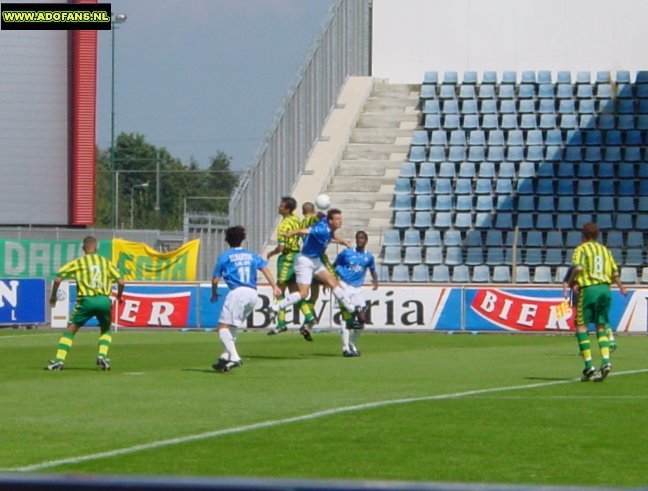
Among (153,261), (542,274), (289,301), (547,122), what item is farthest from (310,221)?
(547,122)

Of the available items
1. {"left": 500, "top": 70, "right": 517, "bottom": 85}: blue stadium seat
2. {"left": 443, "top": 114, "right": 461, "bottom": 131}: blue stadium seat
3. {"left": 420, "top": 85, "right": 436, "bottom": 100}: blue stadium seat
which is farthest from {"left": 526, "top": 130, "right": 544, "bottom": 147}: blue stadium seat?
{"left": 420, "top": 85, "right": 436, "bottom": 100}: blue stadium seat

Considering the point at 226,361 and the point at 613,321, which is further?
the point at 613,321

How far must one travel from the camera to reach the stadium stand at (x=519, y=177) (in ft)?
125

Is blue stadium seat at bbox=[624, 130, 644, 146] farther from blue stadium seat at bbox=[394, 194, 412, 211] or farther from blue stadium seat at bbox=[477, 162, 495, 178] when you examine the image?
blue stadium seat at bbox=[394, 194, 412, 211]

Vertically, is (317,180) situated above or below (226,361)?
above

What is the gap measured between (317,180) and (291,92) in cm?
254

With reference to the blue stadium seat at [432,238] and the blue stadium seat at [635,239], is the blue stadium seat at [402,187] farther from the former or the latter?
the blue stadium seat at [635,239]

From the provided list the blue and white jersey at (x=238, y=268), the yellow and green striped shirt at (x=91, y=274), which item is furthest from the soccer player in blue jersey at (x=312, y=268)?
the yellow and green striped shirt at (x=91, y=274)

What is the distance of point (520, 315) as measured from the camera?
30844mm

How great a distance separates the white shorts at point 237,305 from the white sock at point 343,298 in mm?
4032

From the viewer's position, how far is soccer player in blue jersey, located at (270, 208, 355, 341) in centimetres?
2223

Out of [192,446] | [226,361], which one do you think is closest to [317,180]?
[226,361]

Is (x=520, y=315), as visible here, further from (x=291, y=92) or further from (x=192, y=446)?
(x=192, y=446)

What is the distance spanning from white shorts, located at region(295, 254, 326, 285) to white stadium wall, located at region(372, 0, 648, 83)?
78.8 ft
